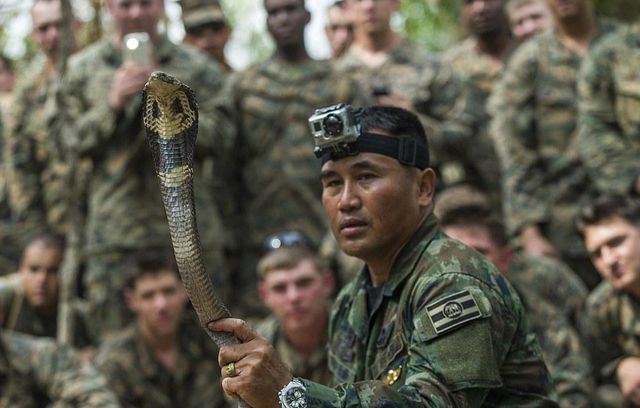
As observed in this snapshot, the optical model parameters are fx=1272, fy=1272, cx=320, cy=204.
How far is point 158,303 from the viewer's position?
8.28 m

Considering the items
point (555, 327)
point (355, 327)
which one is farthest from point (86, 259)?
point (355, 327)

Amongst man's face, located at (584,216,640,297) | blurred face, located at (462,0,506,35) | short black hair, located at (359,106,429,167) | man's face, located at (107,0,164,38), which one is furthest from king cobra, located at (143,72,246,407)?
blurred face, located at (462,0,506,35)

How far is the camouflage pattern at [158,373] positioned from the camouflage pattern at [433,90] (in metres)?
2.13

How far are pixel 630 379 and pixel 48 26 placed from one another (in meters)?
5.17

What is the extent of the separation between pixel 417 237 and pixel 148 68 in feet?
11.1

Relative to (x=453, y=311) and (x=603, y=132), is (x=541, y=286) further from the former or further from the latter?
(x=453, y=311)

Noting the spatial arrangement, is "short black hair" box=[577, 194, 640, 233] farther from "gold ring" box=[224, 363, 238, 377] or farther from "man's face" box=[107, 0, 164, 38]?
"gold ring" box=[224, 363, 238, 377]

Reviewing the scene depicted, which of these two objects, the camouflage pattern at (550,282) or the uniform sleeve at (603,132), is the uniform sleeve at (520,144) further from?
the camouflage pattern at (550,282)

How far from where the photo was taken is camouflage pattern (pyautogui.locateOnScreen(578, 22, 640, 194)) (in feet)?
27.1

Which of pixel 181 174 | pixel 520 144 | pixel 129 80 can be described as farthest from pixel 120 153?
pixel 181 174

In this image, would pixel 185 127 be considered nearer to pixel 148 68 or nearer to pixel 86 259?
pixel 148 68

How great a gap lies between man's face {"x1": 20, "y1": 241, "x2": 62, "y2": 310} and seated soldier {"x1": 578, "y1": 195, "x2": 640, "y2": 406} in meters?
3.83

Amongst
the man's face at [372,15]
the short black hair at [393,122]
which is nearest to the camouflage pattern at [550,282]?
the man's face at [372,15]

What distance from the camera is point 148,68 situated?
784cm
